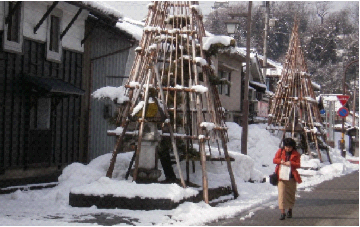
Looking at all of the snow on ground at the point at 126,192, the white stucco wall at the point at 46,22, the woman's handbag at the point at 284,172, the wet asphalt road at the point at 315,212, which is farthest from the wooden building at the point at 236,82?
the woman's handbag at the point at 284,172

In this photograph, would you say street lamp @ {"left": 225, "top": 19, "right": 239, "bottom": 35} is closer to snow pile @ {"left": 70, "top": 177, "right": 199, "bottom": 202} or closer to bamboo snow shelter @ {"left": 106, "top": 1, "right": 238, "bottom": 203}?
bamboo snow shelter @ {"left": 106, "top": 1, "right": 238, "bottom": 203}

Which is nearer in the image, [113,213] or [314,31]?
[113,213]

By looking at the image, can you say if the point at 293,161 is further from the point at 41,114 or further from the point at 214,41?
the point at 41,114

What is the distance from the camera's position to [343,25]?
59.3 m

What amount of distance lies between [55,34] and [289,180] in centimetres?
904

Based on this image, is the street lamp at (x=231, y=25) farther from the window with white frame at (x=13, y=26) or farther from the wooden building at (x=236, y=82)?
the wooden building at (x=236, y=82)

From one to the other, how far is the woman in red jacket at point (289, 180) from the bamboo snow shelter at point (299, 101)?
53.3ft

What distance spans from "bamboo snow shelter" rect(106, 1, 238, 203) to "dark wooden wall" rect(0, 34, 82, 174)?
3168 mm

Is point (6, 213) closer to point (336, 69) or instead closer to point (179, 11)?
point (179, 11)

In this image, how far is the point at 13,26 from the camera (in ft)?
47.6

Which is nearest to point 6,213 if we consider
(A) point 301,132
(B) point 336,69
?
(A) point 301,132

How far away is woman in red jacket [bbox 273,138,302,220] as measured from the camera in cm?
1033

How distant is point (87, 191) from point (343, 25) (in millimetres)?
52976

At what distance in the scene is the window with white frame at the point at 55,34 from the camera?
16156 millimetres
